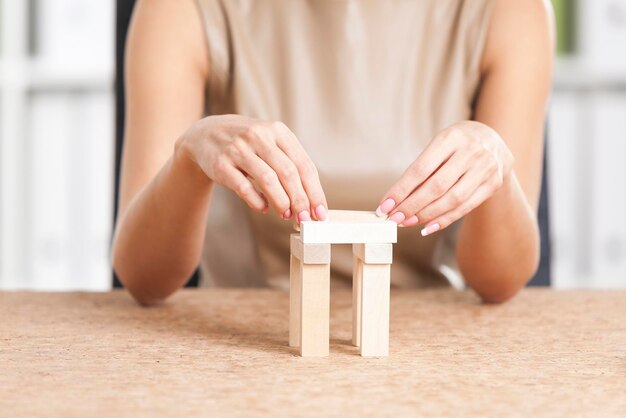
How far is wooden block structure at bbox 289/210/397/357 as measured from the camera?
0.79 meters

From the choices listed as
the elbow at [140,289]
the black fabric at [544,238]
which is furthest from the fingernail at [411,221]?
the black fabric at [544,238]

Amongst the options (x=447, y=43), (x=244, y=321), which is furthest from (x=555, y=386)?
(x=447, y=43)

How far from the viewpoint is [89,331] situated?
2.97 feet

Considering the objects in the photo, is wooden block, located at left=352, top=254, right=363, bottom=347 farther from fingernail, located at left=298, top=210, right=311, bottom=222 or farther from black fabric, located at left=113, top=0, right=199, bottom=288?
black fabric, located at left=113, top=0, right=199, bottom=288

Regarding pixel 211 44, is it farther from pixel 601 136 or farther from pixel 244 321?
pixel 601 136

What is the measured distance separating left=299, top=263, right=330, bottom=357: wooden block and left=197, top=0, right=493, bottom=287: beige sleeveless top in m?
0.47

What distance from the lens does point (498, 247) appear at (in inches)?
43.4

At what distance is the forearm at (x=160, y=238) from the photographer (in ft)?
3.28

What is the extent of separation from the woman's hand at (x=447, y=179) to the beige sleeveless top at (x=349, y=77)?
0.38 metres

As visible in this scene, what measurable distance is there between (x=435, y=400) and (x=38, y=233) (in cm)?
287

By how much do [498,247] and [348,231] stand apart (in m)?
0.38

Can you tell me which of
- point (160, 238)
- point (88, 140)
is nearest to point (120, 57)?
point (160, 238)

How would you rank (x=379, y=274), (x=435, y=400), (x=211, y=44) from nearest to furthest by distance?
(x=435, y=400)
(x=379, y=274)
(x=211, y=44)

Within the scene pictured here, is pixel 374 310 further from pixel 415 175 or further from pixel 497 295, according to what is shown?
pixel 497 295
